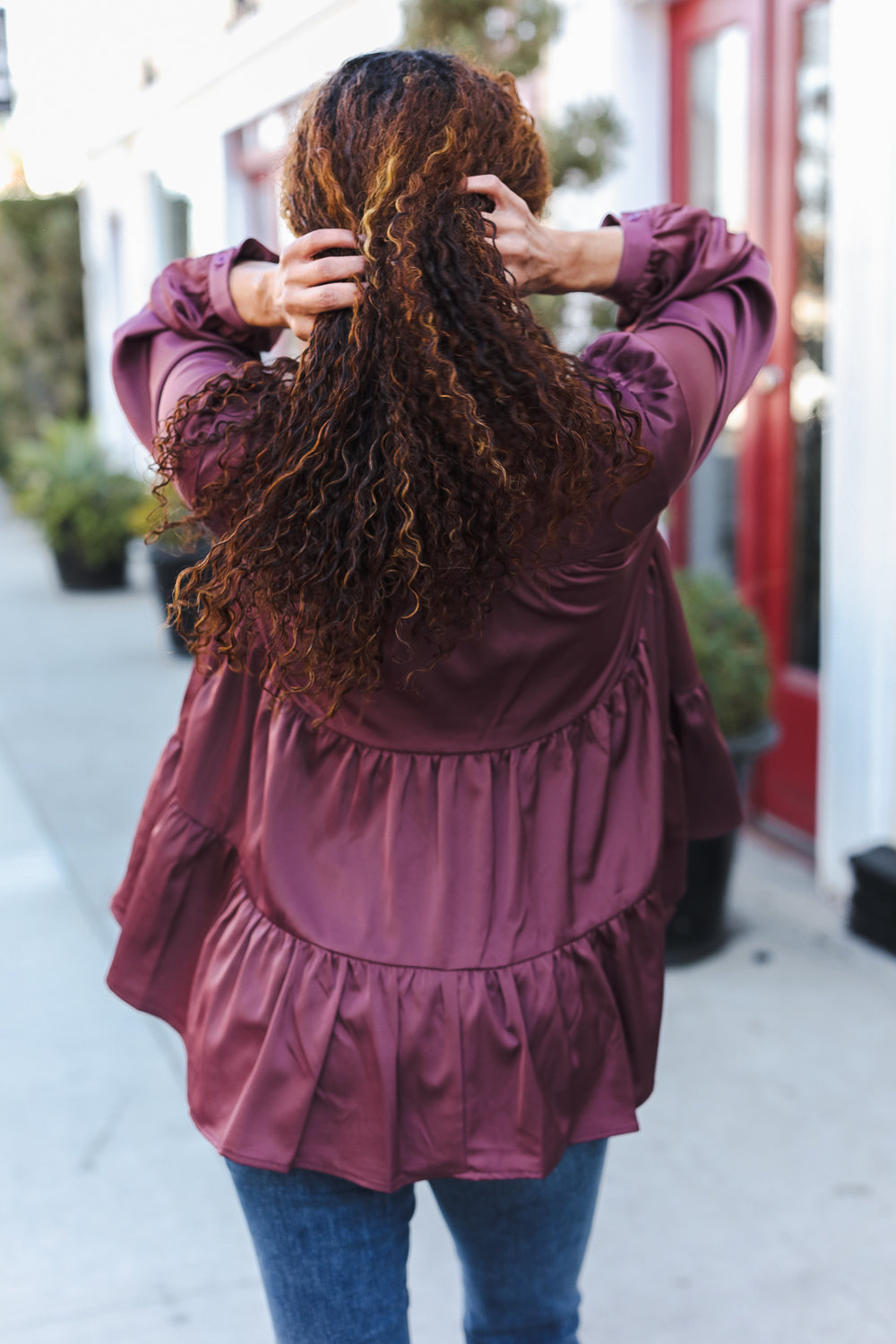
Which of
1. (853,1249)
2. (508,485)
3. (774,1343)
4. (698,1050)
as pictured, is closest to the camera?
(508,485)

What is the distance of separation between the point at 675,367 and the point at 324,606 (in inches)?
15.2

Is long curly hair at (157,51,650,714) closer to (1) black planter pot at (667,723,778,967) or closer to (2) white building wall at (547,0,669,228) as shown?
(1) black planter pot at (667,723,778,967)

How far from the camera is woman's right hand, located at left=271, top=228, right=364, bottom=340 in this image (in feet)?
3.40

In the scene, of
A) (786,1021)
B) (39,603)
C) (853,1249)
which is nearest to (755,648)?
(786,1021)

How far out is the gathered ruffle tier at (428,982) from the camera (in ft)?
3.92

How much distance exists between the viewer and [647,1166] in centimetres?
269

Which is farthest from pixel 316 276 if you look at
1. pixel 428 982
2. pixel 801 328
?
pixel 801 328

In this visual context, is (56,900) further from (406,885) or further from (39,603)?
(39,603)

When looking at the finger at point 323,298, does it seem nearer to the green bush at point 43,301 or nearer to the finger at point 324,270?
the finger at point 324,270

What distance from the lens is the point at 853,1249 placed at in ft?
7.83

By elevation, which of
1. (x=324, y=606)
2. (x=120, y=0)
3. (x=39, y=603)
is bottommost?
(x=39, y=603)

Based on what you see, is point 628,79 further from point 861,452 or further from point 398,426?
point 398,426

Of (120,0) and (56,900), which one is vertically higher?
(120,0)

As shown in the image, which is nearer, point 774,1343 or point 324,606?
point 324,606
